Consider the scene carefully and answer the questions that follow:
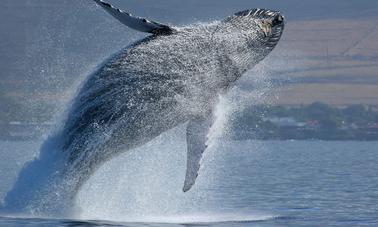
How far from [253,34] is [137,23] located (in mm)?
2332

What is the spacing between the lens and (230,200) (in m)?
26.8

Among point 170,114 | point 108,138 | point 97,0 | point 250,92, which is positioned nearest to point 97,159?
point 108,138

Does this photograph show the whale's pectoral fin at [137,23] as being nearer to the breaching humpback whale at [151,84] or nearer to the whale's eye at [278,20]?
the breaching humpback whale at [151,84]

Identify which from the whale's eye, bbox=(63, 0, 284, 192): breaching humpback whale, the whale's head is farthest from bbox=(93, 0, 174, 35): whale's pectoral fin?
the whale's eye

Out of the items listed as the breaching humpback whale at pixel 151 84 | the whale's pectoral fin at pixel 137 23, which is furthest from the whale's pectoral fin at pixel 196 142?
the whale's pectoral fin at pixel 137 23

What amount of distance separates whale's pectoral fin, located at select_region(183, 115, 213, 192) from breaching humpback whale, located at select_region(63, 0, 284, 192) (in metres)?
0.42

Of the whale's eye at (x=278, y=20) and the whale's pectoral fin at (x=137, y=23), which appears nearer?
the whale's pectoral fin at (x=137, y=23)

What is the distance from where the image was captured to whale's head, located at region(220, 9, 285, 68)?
18.3 metres

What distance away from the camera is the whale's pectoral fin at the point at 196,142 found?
61.9 feet

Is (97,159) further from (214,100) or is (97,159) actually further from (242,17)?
(242,17)

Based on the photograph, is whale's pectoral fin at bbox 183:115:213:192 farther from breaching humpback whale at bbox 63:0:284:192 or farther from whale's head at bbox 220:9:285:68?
whale's head at bbox 220:9:285:68

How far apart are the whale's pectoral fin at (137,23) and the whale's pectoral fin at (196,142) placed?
2.05 m

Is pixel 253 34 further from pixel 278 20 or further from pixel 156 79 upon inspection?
pixel 156 79

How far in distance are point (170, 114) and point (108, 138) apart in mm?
1290
